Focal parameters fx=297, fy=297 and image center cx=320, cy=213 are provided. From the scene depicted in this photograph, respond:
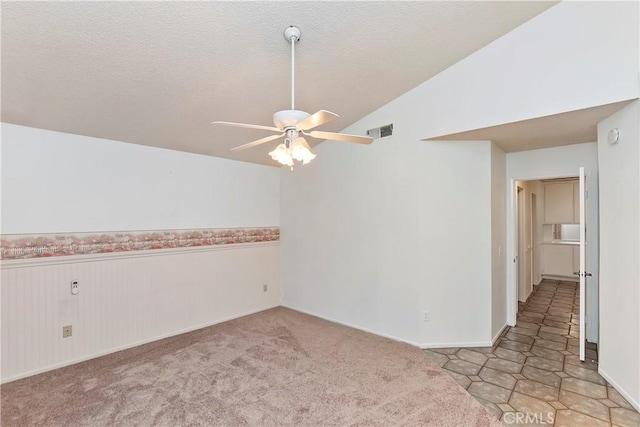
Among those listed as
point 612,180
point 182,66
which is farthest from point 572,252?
point 182,66

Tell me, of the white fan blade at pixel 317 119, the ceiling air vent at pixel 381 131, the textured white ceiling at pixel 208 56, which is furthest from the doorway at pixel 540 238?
the white fan blade at pixel 317 119

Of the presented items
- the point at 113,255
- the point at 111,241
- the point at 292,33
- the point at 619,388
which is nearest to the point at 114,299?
the point at 113,255

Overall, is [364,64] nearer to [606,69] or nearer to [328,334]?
[606,69]

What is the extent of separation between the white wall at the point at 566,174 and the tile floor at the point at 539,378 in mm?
485

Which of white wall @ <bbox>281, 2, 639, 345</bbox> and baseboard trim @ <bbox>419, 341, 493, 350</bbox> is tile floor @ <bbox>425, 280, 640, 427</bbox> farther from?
white wall @ <bbox>281, 2, 639, 345</bbox>

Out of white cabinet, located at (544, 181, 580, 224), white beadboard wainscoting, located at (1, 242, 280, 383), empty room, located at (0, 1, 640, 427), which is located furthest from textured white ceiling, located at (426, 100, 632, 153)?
white cabinet, located at (544, 181, 580, 224)

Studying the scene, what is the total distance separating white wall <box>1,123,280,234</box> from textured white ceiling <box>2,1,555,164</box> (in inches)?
9.3

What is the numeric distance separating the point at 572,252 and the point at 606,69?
5.89 metres

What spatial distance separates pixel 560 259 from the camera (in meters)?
6.87

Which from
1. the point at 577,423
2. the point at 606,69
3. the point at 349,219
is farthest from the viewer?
the point at 349,219

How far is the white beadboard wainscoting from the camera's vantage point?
9.50 feet

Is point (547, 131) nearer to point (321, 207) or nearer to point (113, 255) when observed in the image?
A: point (321, 207)

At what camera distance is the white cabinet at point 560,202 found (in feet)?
21.4

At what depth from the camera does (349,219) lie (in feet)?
13.8
